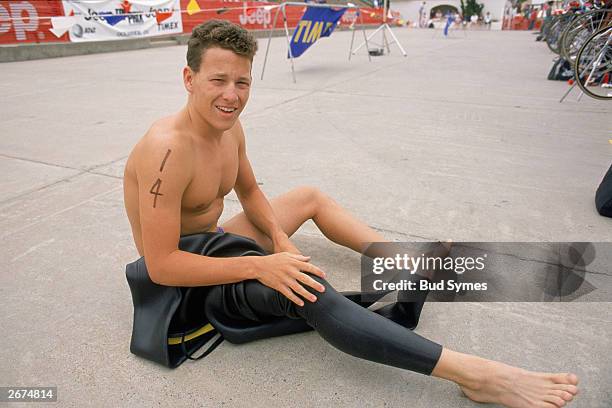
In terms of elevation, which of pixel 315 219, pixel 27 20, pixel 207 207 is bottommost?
pixel 315 219

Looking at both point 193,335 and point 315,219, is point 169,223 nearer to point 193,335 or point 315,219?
point 193,335

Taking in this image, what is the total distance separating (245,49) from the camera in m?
1.44

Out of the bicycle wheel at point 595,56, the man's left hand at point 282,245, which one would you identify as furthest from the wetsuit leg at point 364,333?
the bicycle wheel at point 595,56

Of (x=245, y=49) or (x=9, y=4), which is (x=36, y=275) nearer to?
(x=245, y=49)

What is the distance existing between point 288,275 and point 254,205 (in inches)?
25.1

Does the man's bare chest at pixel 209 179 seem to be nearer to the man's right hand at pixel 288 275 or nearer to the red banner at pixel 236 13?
the man's right hand at pixel 288 275

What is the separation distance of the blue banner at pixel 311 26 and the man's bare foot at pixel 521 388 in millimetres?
6667

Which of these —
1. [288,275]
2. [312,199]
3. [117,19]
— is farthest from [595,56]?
[117,19]

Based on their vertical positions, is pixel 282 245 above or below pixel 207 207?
below

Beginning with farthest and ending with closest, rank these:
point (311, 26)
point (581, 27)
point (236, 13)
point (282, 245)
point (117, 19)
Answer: point (236, 13), point (117, 19), point (311, 26), point (581, 27), point (282, 245)

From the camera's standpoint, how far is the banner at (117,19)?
11.6 meters

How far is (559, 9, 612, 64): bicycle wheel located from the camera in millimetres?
6041

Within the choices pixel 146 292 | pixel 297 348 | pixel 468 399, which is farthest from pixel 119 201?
pixel 468 399

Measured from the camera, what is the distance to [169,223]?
1.39 m
